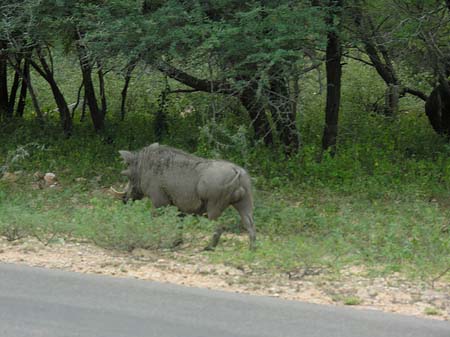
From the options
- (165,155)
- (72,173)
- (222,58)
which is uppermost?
(222,58)

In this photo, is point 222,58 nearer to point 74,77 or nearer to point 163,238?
point 163,238

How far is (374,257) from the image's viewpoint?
9133mm

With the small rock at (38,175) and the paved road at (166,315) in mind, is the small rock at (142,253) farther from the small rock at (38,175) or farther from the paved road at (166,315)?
the small rock at (38,175)

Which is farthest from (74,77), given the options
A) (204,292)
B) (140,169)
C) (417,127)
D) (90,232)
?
(204,292)

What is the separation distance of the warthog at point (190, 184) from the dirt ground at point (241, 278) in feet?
4.57

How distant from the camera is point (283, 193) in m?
13.8

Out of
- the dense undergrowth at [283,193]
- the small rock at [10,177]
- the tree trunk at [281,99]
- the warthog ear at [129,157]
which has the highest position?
the tree trunk at [281,99]

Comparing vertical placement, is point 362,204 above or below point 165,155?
below

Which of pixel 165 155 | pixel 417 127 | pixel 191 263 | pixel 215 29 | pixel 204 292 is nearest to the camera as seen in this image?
pixel 204 292

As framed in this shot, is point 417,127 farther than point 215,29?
Yes

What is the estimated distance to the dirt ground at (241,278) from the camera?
6973 mm

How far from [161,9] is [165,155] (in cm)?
297

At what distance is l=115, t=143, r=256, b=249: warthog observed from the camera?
1025 centimetres

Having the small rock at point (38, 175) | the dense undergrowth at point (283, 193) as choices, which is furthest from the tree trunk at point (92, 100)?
the small rock at point (38, 175)
